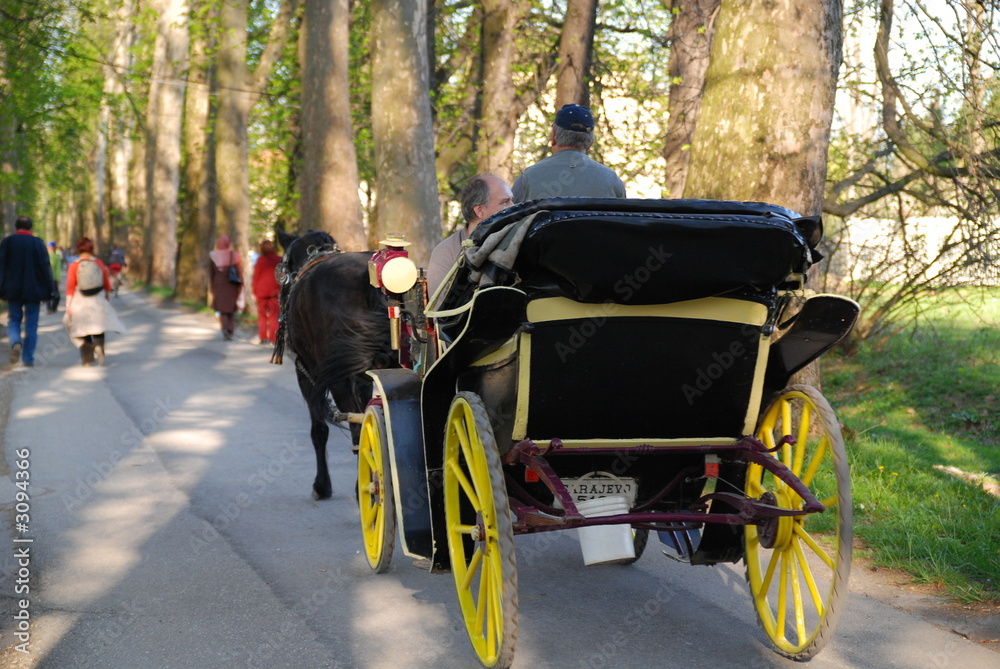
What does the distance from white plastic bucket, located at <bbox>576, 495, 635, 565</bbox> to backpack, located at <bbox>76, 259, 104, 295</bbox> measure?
12.2 metres

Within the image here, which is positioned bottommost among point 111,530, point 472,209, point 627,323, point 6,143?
point 111,530

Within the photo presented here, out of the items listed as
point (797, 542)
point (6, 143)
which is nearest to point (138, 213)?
point (6, 143)

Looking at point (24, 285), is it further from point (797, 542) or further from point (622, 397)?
point (797, 542)

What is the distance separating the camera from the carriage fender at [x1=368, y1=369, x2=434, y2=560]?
4477 mm

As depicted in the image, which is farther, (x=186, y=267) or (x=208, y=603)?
(x=186, y=267)

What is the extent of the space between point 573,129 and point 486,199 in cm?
58

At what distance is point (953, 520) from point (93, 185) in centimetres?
5532

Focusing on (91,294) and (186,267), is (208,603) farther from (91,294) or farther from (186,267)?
(186,267)

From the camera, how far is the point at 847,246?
11703 mm

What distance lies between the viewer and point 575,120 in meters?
5.26

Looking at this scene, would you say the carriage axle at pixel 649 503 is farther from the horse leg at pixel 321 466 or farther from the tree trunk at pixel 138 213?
the tree trunk at pixel 138 213

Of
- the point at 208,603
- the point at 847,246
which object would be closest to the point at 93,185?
the point at 847,246

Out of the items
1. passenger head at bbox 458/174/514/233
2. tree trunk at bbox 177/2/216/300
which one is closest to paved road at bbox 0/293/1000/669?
passenger head at bbox 458/174/514/233

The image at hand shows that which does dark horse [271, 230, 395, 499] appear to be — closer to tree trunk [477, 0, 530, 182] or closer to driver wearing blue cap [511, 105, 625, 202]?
driver wearing blue cap [511, 105, 625, 202]
